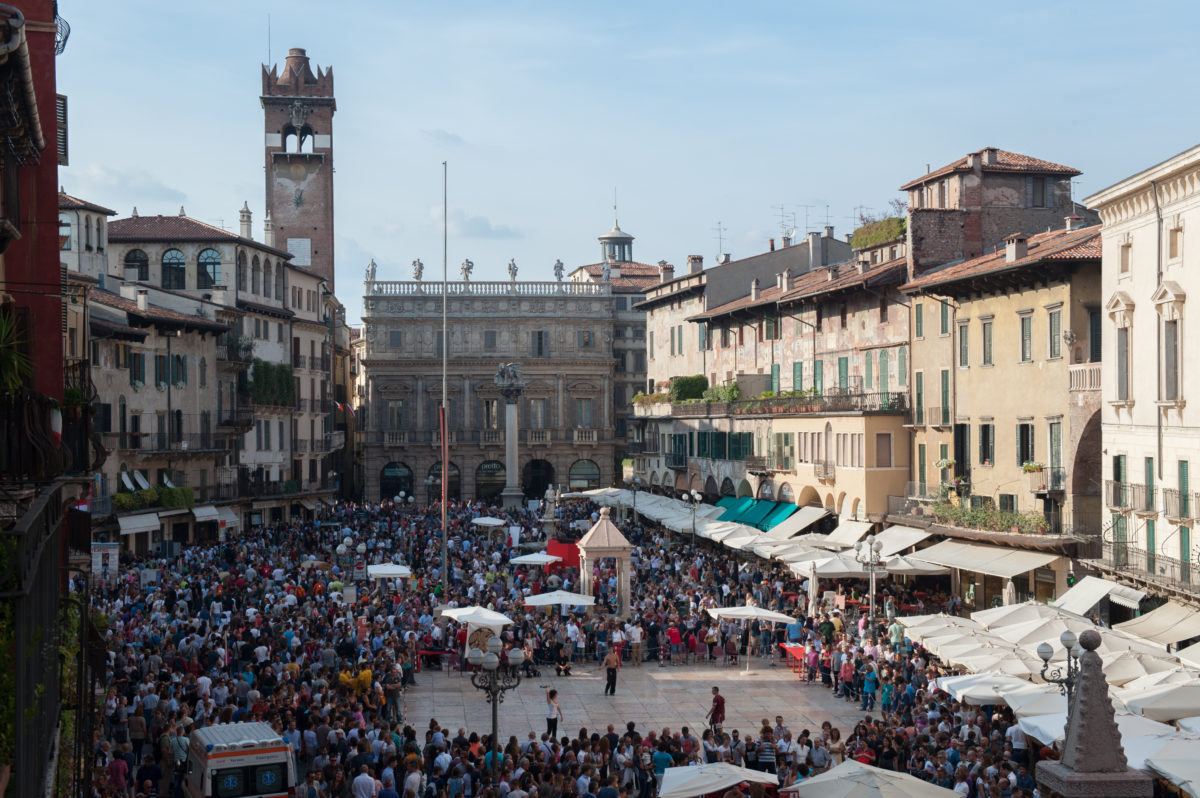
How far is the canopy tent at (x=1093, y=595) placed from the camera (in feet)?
104

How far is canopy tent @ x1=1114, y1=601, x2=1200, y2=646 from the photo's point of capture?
27.9 meters

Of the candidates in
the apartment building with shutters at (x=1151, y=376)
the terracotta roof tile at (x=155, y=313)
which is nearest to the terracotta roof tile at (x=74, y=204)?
the terracotta roof tile at (x=155, y=313)

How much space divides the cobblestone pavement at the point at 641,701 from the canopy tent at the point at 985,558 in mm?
6055

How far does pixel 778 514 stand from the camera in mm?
53719

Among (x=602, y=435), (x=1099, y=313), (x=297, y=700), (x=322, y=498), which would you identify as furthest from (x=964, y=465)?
(x=602, y=435)

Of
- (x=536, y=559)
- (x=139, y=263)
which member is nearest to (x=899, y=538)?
(x=536, y=559)

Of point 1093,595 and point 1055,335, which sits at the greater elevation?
point 1055,335

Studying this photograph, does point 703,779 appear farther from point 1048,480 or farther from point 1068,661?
point 1048,480

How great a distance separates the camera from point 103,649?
24125 mm

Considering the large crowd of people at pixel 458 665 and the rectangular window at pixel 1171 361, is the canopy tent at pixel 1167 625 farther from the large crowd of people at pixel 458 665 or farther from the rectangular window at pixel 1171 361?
the rectangular window at pixel 1171 361

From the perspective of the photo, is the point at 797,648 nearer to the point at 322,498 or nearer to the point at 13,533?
the point at 13,533

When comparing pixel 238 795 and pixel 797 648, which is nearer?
pixel 238 795

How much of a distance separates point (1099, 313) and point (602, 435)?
54894 mm

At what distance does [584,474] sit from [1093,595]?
59.4 metres
